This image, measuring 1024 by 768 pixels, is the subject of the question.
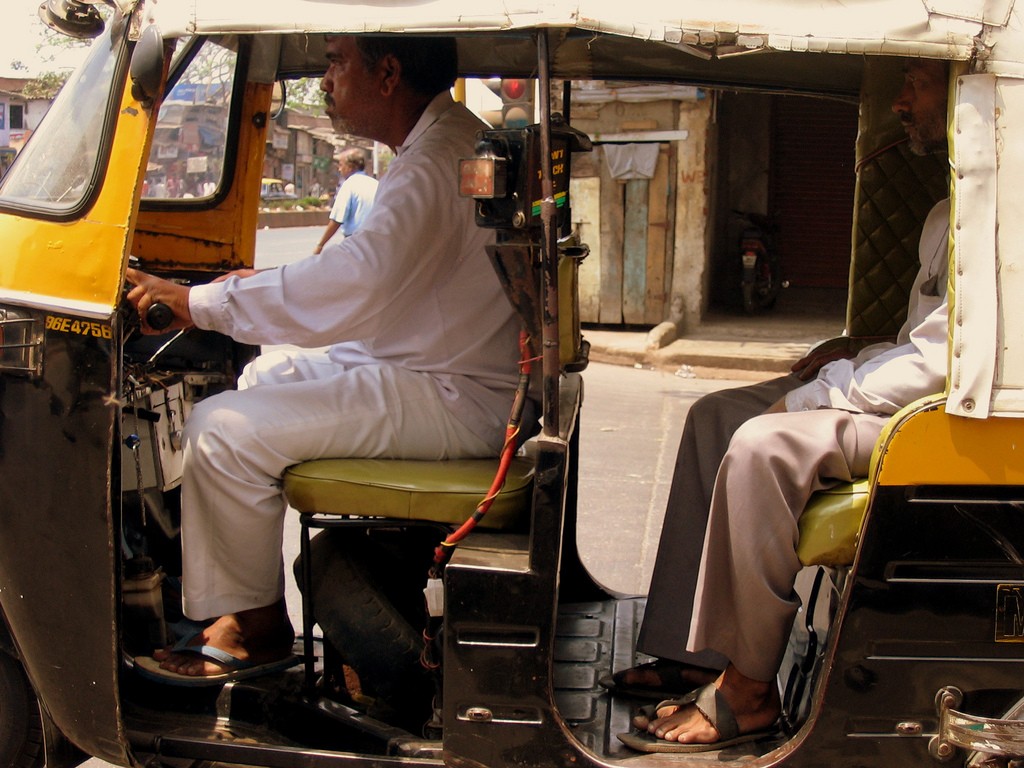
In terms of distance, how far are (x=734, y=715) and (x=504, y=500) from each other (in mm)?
677

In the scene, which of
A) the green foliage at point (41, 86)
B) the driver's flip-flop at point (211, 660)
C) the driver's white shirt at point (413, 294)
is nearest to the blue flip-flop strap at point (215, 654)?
the driver's flip-flop at point (211, 660)

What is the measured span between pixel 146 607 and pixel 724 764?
4.51 feet

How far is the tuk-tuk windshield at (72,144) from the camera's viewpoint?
7.28ft

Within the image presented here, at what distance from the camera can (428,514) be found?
94.0 inches

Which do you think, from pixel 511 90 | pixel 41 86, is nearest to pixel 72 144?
pixel 511 90

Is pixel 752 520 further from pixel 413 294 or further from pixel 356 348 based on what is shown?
pixel 356 348

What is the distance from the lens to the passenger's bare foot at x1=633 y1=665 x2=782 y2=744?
230 centimetres

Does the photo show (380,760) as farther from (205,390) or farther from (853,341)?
(853,341)

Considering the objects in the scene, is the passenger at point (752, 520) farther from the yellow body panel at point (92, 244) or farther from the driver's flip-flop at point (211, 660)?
the yellow body panel at point (92, 244)

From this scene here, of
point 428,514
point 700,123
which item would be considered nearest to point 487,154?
point 428,514

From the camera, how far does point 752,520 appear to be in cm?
217

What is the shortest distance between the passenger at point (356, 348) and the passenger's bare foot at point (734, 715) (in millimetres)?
782

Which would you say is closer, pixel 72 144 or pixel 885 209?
pixel 72 144

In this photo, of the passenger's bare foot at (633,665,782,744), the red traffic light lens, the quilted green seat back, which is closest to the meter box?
the passenger's bare foot at (633,665,782,744)
